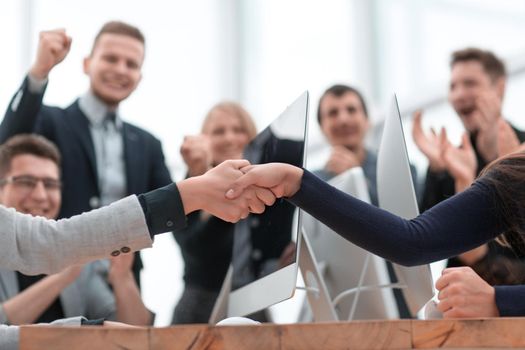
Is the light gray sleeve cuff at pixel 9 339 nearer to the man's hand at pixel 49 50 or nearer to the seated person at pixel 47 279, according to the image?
the seated person at pixel 47 279

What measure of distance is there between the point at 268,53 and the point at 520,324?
422cm

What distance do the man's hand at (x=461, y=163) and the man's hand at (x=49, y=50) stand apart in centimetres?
99

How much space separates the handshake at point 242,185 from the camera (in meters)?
1.29

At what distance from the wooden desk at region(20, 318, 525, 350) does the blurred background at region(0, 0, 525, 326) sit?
9.09 ft

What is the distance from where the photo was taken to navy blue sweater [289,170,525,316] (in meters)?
1.26

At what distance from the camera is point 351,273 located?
193 centimetres

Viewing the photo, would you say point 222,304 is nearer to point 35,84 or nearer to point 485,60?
point 35,84

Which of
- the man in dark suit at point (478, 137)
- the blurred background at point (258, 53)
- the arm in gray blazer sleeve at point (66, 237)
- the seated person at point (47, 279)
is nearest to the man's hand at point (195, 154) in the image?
the seated person at point (47, 279)

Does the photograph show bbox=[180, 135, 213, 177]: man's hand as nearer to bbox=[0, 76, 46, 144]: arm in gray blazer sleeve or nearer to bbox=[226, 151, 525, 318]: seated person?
bbox=[0, 76, 46, 144]: arm in gray blazer sleeve

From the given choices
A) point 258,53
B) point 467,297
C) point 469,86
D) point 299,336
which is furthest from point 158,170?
point 258,53

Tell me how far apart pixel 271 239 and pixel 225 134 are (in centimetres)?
79

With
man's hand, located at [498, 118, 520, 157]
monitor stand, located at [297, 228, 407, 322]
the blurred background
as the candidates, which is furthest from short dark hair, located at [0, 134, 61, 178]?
the blurred background

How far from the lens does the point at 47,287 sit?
188 cm

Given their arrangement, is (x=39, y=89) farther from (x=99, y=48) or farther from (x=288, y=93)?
(x=288, y=93)
